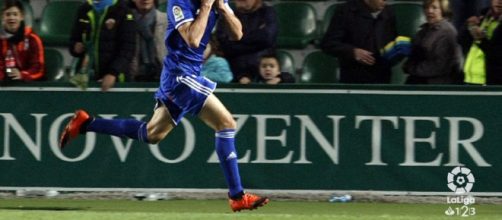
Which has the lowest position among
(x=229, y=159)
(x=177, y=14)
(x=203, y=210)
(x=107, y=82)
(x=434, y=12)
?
(x=203, y=210)

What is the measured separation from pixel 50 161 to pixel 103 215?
2.35 meters

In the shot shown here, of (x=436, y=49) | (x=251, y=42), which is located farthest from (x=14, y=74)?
(x=436, y=49)

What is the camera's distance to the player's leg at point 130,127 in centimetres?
994

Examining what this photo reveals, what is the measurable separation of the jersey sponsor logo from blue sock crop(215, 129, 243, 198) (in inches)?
37.6

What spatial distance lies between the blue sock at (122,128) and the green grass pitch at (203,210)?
59 cm

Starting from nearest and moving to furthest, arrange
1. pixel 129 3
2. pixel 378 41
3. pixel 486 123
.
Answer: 1. pixel 486 123
2. pixel 378 41
3. pixel 129 3

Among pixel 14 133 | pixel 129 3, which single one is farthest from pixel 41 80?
pixel 129 3

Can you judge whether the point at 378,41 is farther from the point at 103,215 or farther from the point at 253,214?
the point at 103,215

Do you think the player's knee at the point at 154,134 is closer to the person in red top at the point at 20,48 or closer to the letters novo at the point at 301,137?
the letters novo at the point at 301,137

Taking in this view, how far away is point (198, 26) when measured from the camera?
30.4 feet

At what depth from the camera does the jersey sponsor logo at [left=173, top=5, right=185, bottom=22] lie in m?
9.35

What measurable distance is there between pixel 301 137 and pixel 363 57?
3.37ft

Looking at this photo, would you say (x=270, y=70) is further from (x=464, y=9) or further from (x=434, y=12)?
(x=464, y=9)

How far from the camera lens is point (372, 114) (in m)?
11.6
